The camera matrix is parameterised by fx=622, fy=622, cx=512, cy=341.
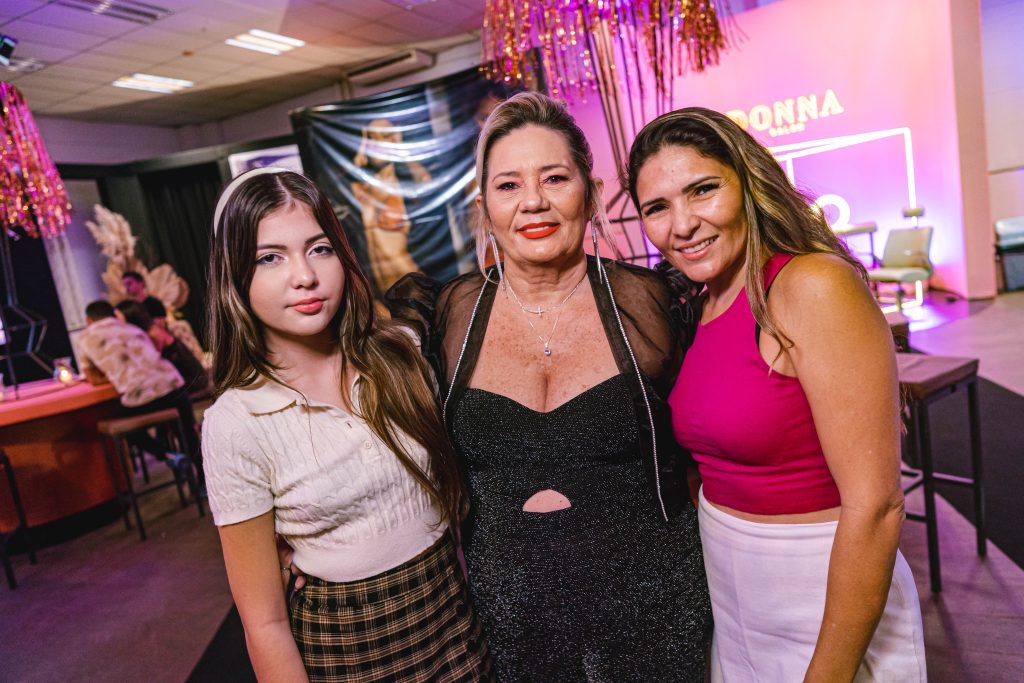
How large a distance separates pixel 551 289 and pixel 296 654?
957 millimetres

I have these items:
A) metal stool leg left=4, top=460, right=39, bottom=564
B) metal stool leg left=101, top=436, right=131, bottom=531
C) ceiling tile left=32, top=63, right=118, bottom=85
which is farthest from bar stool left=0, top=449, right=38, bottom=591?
ceiling tile left=32, top=63, right=118, bottom=85

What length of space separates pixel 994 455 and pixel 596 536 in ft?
10.8

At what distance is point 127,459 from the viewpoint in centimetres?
484

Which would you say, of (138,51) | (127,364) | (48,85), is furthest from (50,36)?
(127,364)

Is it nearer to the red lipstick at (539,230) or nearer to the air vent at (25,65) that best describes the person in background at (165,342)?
the air vent at (25,65)

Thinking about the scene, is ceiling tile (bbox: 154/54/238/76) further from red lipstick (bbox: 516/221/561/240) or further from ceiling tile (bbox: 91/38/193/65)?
red lipstick (bbox: 516/221/561/240)

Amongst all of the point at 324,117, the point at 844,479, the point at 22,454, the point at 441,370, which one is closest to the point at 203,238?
the point at 324,117

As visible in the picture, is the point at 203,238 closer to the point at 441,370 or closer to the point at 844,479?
the point at 441,370

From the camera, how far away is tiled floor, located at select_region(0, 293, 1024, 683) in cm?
227

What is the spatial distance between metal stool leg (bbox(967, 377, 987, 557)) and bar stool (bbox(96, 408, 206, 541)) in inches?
194

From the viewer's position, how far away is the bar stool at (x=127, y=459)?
450cm

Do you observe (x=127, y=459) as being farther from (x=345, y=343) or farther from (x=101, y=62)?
(x=101, y=62)

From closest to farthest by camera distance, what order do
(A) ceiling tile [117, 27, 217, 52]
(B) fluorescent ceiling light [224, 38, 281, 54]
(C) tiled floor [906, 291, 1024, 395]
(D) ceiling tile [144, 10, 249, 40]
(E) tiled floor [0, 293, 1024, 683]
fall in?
(E) tiled floor [0, 293, 1024, 683], (C) tiled floor [906, 291, 1024, 395], (D) ceiling tile [144, 10, 249, 40], (A) ceiling tile [117, 27, 217, 52], (B) fluorescent ceiling light [224, 38, 281, 54]

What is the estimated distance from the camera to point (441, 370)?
1.52 m
